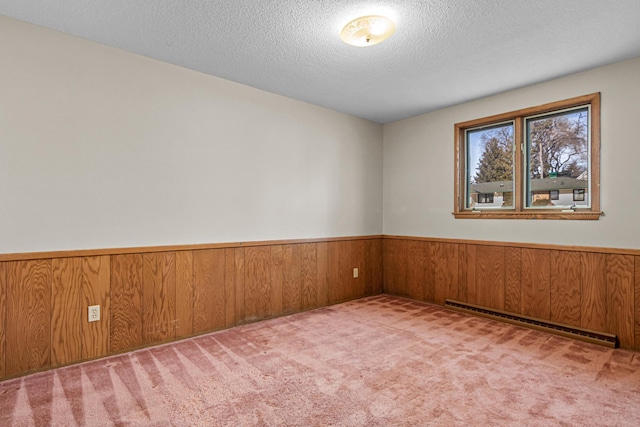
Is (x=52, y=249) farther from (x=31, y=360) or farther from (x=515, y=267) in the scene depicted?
(x=515, y=267)

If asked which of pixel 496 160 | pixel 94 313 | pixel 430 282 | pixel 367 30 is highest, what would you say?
pixel 367 30

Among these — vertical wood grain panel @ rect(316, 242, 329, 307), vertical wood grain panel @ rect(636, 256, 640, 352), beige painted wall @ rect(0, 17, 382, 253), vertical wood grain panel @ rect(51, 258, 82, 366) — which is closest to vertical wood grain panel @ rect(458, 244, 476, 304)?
vertical wood grain panel @ rect(636, 256, 640, 352)

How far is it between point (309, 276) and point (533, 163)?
270 centimetres

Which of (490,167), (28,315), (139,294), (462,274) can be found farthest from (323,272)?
(28,315)

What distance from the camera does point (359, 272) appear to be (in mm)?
4410

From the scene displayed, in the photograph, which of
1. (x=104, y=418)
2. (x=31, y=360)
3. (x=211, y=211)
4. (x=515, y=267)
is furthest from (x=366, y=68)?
(x=31, y=360)

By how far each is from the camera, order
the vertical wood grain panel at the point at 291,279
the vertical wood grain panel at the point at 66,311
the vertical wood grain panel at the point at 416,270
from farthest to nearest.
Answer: the vertical wood grain panel at the point at 416,270 → the vertical wood grain panel at the point at 291,279 → the vertical wood grain panel at the point at 66,311

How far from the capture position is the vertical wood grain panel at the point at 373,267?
452 cm

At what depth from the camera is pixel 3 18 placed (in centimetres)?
215

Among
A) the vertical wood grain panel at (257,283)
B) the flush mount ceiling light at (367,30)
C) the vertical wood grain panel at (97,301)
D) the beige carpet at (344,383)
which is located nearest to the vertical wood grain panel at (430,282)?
the beige carpet at (344,383)

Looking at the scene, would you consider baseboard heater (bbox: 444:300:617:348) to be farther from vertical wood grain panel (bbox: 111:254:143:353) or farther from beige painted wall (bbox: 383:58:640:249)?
vertical wood grain panel (bbox: 111:254:143:353)

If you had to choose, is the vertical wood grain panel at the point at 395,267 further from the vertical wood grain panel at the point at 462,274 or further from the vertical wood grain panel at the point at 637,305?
the vertical wood grain panel at the point at 637,305

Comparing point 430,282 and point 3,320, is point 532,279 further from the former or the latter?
point 3,320

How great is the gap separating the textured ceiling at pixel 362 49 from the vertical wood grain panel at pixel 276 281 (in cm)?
176
